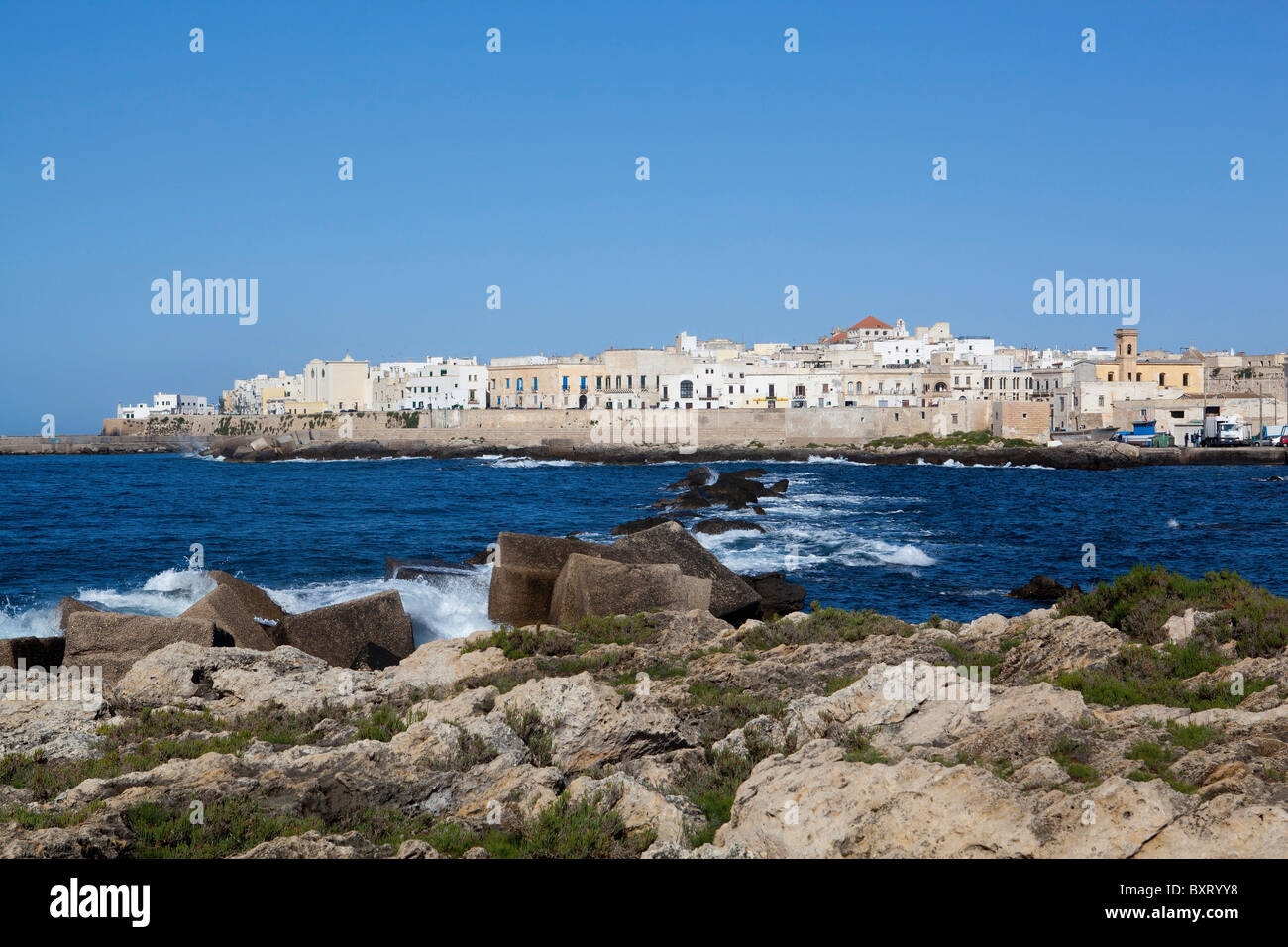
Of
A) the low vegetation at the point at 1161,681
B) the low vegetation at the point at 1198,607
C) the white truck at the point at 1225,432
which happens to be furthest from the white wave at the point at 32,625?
the white truck at the point at 1225,432

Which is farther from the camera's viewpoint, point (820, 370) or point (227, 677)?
point (820, 370)

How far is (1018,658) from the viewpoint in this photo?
12.4 meters

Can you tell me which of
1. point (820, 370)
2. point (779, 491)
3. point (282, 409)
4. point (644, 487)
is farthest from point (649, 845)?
point (282, 409)

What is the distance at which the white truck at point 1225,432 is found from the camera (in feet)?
273

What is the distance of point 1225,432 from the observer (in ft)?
278

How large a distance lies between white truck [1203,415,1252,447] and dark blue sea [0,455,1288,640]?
1283 cm

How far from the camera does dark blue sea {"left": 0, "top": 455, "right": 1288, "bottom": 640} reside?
24.4 metres

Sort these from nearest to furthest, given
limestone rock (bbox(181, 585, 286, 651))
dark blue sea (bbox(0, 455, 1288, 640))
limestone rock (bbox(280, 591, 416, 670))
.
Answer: limestone rock (bbox(280, 591, 416, 670))
limestone rock (bbox(181, 585, 286, 651))
dark blue sea (bbox(0, 455, 1288, 640))

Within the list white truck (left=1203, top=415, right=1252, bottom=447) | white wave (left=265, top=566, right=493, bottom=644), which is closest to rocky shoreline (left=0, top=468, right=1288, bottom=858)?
white wave (left=265, top=566, right=493, bottom=644)

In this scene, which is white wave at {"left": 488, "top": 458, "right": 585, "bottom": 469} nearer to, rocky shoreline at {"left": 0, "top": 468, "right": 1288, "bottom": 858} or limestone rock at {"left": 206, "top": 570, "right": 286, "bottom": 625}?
limestone rock at {"left": 206, "top": 570, "right": 286, "bottom": 625}

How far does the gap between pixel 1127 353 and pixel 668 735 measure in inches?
4110

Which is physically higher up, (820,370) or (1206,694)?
(820,370)

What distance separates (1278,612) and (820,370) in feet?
309
